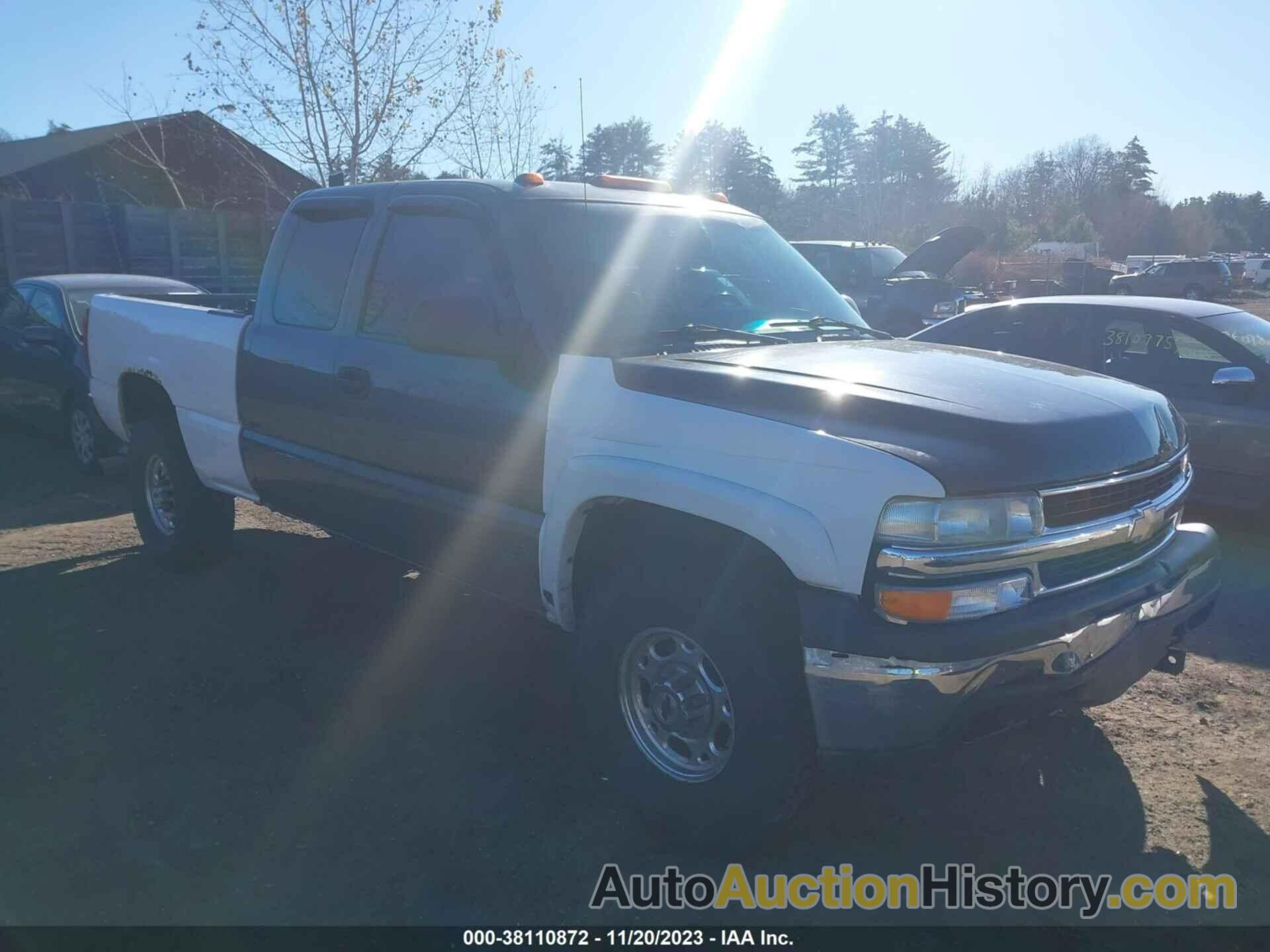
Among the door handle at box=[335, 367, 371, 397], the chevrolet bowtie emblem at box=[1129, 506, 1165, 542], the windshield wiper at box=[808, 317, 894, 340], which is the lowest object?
the chevrolet bowtie emblem at box=[1129, 506, 1165, 542]

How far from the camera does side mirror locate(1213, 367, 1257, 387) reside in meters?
6.34

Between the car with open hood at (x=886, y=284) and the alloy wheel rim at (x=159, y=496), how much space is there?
10041 mm

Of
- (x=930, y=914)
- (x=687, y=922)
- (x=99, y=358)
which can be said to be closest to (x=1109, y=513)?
(x=930, y=914)

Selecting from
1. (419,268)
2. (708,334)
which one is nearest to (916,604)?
(708,334)

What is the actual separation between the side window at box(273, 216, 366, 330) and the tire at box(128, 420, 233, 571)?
1436 millimetres

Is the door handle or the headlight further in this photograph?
the door handle

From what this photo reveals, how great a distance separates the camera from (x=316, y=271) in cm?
509

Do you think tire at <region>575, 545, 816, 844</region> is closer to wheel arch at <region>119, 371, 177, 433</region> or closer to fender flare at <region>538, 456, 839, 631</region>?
fender flare at <region>538, 456, 839, 631</region>

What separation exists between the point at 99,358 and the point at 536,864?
5022 millimetres

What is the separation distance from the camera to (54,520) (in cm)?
769

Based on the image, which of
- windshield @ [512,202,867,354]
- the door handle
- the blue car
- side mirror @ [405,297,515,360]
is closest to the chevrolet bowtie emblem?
windshield @ [512,202,867,354]

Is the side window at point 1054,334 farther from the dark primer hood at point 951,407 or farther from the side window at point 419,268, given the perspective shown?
the side window at point 419,268

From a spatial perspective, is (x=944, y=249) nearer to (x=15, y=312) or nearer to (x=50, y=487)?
(x=50, y=487)

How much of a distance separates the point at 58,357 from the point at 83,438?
0.85m
